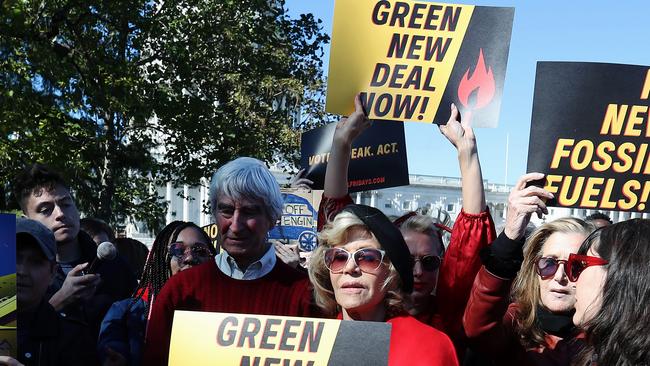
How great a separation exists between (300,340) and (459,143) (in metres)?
1.26

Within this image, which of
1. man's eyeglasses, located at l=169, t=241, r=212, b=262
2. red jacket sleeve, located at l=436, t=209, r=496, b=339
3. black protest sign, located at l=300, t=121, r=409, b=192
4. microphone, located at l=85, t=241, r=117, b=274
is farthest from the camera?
black protest sign, located at l=300, t=121, r=409, b=192

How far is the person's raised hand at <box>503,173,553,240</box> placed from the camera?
314 centimetres

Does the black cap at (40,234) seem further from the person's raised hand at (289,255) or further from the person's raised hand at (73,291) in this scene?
the person's raised hand at (289,255)

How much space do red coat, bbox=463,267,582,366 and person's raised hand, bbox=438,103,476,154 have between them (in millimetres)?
649

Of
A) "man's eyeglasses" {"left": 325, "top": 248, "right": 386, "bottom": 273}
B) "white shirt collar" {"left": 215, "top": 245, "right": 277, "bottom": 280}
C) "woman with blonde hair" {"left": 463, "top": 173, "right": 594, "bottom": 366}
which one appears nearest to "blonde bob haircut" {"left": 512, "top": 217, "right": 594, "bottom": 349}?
"woman with blonde hair" {"left": 463, "top": 173, "right": 594, "bottom": 366}

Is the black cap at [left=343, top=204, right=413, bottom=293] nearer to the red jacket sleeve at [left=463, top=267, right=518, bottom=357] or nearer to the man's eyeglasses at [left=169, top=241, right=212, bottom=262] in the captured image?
the red jacket sleeve at [left=463, top=267, right=518, bottom=357]

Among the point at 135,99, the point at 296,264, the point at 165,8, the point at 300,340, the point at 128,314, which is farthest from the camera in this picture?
the point at 165,8

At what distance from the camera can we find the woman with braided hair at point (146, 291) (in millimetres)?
3953

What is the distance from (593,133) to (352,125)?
116 centimetres

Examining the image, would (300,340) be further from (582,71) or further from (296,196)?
(296,196)

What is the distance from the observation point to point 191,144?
2094cm

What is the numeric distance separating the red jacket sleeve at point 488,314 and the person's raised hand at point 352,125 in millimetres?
1186

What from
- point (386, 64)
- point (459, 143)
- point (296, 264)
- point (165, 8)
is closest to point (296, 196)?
point (296, 264)

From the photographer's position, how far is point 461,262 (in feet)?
11.0
